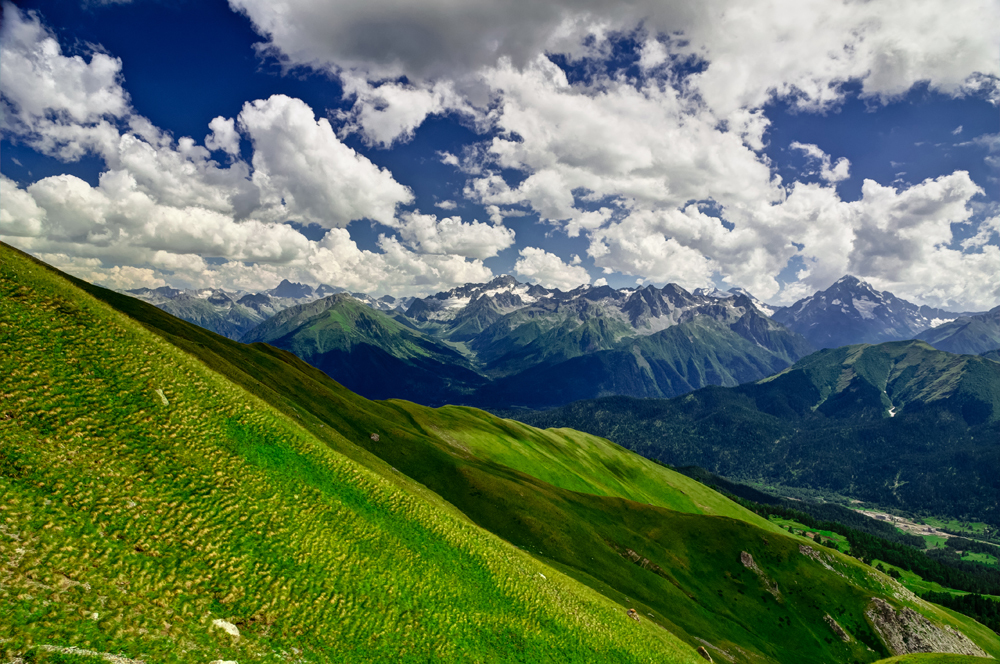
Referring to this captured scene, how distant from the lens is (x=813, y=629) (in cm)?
8394

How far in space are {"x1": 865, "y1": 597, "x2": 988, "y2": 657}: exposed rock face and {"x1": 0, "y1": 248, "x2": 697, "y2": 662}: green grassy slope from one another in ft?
297

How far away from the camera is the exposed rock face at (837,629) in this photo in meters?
82.9

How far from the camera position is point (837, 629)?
84250 millimetres

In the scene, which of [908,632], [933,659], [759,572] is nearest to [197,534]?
[933,659]

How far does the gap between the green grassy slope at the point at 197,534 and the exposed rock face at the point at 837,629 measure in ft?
269

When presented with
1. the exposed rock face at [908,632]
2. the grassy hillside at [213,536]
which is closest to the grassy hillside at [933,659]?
the exposed rock face at [908,632]

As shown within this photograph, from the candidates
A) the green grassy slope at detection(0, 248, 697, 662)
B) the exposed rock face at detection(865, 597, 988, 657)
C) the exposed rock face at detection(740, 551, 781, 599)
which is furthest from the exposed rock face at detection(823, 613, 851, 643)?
the green grassy slope at detection(0, 248, 697, 662)

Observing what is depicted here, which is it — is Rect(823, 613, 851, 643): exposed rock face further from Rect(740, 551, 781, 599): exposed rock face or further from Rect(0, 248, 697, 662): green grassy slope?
Rect(0, 248, 697, 662): green grassy slope

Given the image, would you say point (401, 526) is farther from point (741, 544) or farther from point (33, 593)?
point (741, 544)

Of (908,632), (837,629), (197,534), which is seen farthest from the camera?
(908,632)

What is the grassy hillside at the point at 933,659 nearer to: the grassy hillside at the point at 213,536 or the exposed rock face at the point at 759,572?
the exposed rock face at the point at 759,572

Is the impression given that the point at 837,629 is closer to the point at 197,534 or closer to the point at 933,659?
the point at 933,659

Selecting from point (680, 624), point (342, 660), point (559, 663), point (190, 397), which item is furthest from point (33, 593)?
point (680, 624)

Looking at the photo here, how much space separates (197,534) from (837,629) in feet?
382
